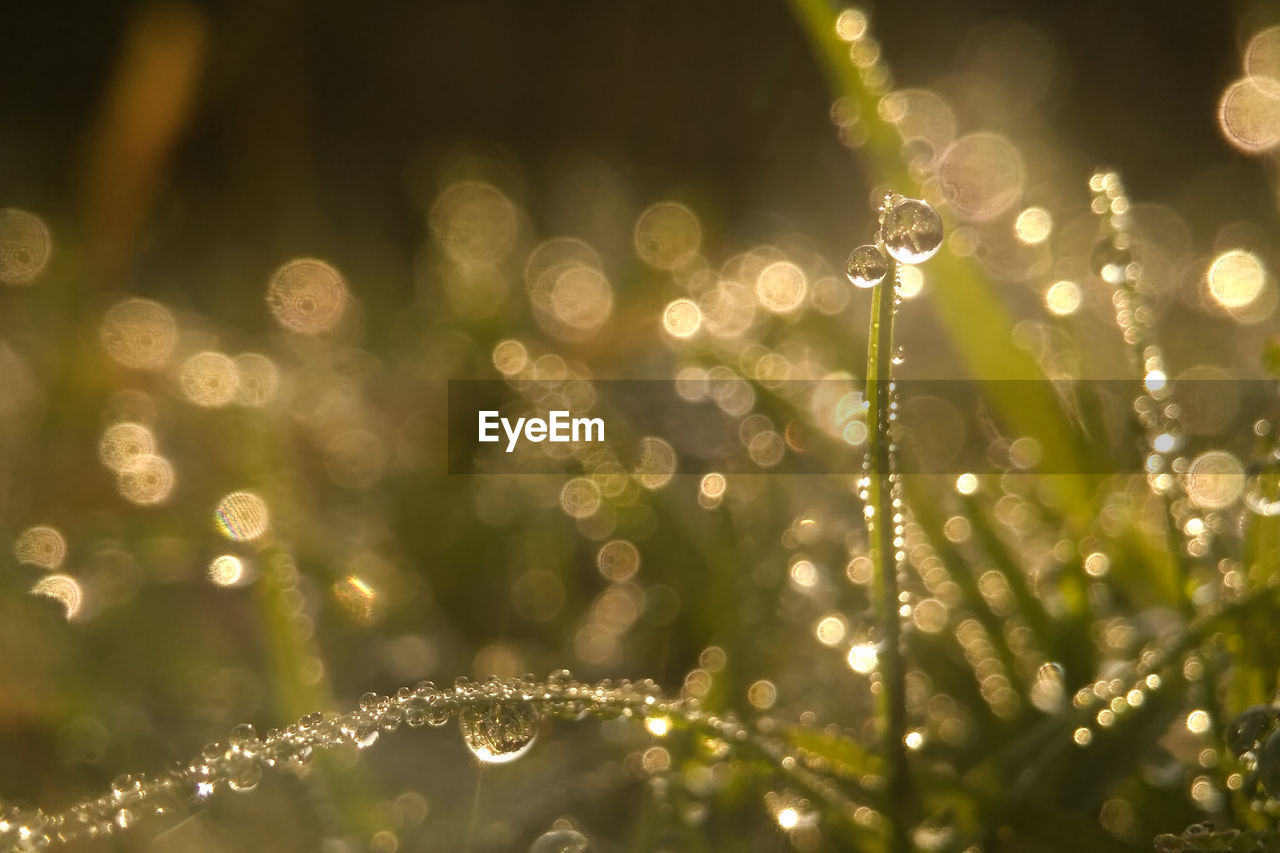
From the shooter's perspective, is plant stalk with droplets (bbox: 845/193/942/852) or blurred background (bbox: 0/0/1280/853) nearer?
plant stalk with droplets (bbox: 845/193/942/852)

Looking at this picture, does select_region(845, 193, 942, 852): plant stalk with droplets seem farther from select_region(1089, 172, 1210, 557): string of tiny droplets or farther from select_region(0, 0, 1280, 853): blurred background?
select_region(1089, 172, 1210, 557): string of tiny droplets

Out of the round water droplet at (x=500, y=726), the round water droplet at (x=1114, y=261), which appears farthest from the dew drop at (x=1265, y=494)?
the round water droplet at (x=500, y=726)

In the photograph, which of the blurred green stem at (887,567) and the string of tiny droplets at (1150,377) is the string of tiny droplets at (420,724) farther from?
the string of tiny droplets at (1150,377)

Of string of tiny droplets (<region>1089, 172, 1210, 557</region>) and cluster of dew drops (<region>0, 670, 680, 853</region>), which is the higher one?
string of tiny droplets (<region>1089, 172, 1210, 557</region>)

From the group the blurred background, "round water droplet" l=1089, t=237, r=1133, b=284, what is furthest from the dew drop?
"round water droplet" l=1089, t=237, r=1133, b=284

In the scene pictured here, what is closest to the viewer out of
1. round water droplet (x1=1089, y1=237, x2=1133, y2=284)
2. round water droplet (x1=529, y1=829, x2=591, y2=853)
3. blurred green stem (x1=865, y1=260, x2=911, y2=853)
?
blurred green stem (x1=865, y1=260, x2=911, y2=853)

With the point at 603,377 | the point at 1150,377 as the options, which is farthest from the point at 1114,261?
the point at 603,377

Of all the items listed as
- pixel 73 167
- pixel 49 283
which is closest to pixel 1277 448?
pixel 49 283
